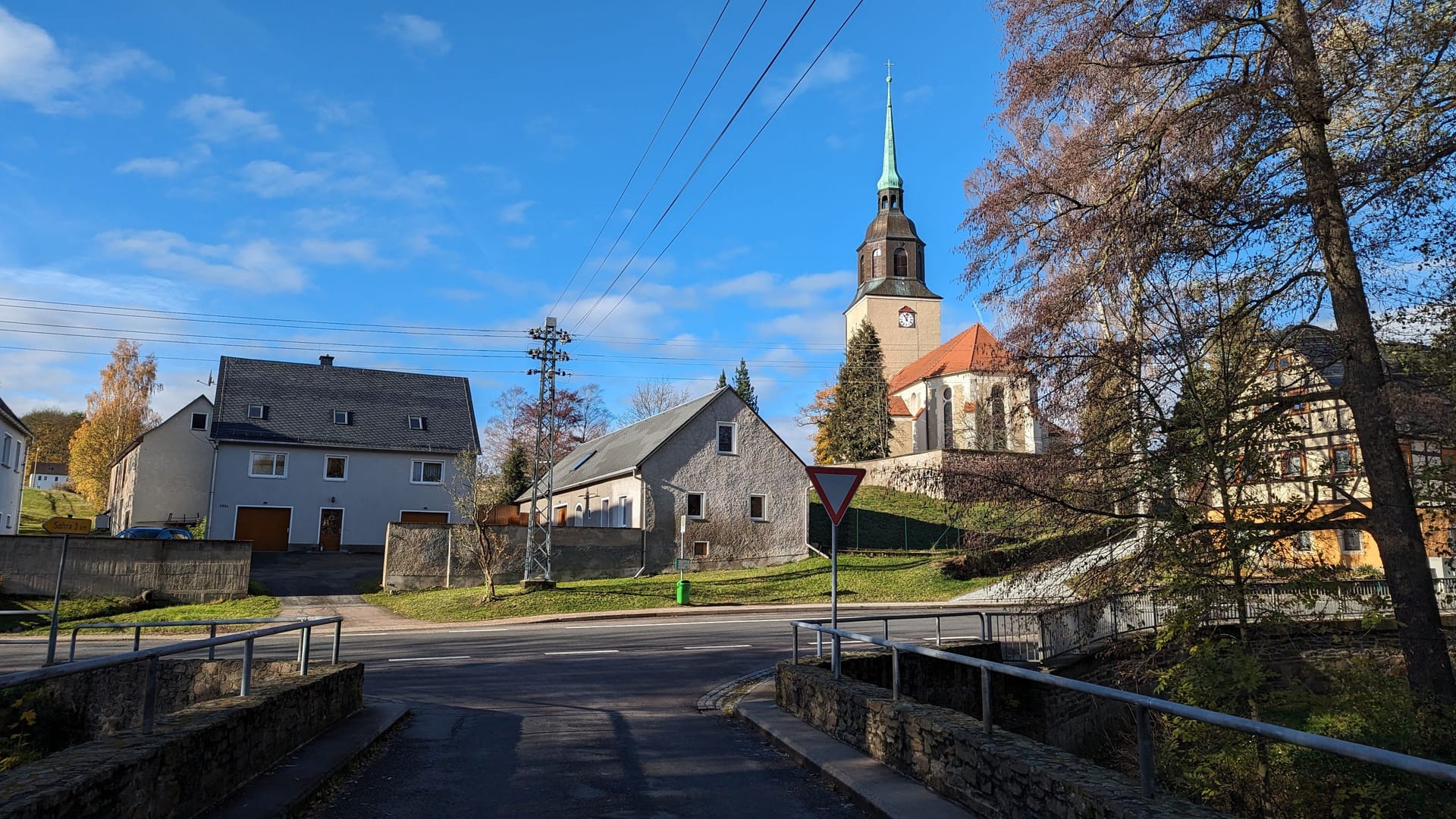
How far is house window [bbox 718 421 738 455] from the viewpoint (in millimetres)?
36188

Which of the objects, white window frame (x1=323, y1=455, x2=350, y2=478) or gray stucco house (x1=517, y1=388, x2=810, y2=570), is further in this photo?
white window frame (x1=323, y1=455, x2=350, y2=478)

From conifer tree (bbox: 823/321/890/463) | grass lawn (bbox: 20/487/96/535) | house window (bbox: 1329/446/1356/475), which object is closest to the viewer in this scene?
house window (bbox: 1329/446/1356/475)

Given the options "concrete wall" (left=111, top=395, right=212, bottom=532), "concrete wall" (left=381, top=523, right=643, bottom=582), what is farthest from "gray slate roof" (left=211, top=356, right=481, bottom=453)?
"concrete wall" (left=381, top=523, right=643, bottom=582)

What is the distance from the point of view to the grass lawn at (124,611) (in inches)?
877

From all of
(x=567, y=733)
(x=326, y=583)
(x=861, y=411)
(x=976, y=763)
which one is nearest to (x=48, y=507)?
(x=326, y=583)

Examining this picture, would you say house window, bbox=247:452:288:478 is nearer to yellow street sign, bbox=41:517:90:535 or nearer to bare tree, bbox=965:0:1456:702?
yellow street sign, bbox=41:517:90:535

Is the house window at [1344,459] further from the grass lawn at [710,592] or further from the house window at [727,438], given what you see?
the house window at [727,438]

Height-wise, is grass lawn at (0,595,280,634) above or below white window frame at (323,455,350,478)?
below

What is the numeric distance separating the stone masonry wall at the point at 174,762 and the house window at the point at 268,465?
37.5 m

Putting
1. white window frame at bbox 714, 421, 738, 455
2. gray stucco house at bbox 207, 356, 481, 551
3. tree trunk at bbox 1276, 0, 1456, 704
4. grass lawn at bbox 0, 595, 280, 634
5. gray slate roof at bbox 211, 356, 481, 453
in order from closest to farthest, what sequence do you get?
tree trunk at bbox 1276, 0, 1456, 704, grass lawn at bbox 0, 595, 280, 634, white window frame at bbox 714, 421, 738, 455, gray stucco house at bbox 207, 356, 481, 551, gray slate roof at bbox 211, 356, 481, 453

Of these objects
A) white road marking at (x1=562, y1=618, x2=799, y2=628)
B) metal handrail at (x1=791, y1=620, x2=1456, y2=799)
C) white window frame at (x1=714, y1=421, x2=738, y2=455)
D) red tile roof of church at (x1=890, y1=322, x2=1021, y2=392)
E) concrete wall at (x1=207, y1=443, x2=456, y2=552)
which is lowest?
white road marking at (x1=562, y1=618, x2=799, y2=628)

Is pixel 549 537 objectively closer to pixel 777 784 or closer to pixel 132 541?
pixel 132 541

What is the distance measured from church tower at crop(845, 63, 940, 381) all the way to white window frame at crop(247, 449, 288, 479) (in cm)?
4873

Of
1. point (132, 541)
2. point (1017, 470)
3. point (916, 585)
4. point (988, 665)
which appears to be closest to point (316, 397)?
point (132, 541)
